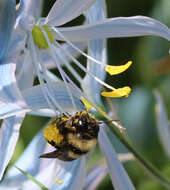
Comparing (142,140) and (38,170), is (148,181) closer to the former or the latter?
(142,140)

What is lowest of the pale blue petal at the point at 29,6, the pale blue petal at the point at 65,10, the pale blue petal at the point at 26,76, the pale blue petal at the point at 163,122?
the pale blue petal at the point at 163,122

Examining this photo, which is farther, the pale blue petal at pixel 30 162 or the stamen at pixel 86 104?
the pale blue petal at pixel 30 162

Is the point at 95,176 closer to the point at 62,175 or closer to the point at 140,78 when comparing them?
the point at 62,175

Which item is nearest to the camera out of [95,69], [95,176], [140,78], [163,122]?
[95,69]

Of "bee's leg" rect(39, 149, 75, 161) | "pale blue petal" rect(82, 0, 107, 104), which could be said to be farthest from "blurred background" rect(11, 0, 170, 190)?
"bee's leg" rect(39, 149, 75, 161)

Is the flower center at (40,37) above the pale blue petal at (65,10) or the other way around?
the other way around

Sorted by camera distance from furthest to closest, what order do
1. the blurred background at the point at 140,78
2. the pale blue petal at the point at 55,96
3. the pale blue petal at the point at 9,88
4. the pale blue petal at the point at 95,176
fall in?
1. the blurred background at the point at 140,78
2. the pale blue petal at the point at 95,176
3. the pale blue petal at the point at 55,96
4. the pale blue petal at the point at 9,88

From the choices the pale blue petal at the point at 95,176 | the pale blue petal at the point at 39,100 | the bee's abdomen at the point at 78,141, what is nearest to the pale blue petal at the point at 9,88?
the pale blue petal at the point at 39,100

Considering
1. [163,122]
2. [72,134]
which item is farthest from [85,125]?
[163,122]

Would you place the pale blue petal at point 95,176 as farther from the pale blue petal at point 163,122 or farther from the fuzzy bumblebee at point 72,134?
the fuzzy bumblebee at point 72,134
